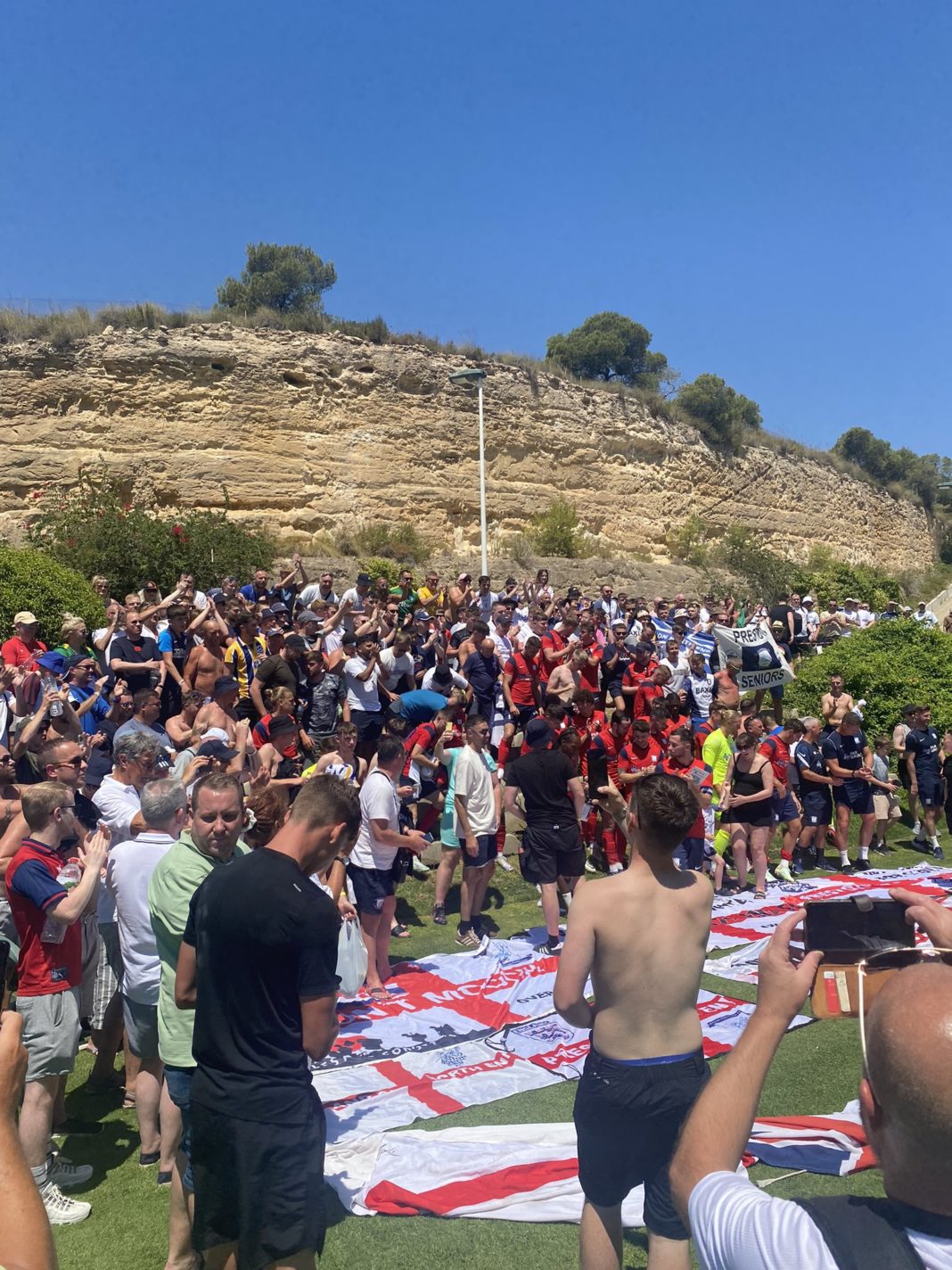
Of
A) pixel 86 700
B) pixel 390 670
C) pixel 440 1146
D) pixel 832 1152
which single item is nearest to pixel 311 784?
pixel 440 1146

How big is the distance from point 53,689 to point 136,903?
5.05m

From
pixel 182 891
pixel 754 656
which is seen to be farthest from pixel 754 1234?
pixel 754 656

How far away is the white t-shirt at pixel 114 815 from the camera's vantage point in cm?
568

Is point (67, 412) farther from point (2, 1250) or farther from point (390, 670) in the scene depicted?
point (2, 1250)

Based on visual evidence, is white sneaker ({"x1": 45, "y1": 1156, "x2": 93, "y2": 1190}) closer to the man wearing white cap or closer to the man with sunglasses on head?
the man with sunglasses on head

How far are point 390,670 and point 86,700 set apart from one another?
145 inches

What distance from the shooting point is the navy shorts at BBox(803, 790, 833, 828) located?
11.4m

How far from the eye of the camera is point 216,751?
24.8 ft

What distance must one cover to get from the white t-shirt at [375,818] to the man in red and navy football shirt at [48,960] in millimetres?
2680

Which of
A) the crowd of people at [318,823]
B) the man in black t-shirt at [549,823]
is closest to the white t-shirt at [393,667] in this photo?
the crowd of people at [318,823]

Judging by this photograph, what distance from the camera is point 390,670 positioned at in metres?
11.8

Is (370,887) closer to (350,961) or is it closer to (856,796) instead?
(350,961)

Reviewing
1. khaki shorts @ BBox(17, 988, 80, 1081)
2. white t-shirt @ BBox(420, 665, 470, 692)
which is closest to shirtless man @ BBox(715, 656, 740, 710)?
white t-shirt @ BBox(420, 665, 470, 692)

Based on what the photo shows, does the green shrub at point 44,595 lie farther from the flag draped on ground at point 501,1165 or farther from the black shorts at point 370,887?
the flag draped on ground at point 501,1165
